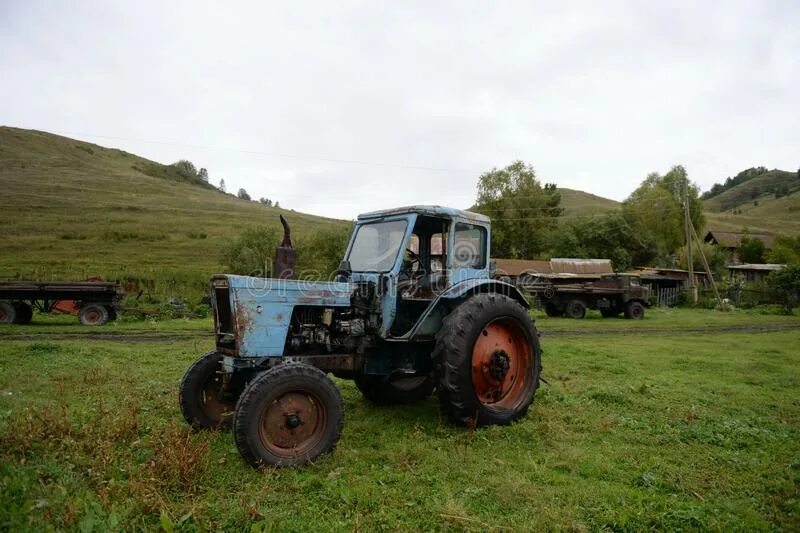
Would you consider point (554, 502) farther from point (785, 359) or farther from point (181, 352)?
point (785, 359)

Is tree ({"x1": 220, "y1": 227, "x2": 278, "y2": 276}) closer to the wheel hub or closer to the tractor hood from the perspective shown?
the tractor hood

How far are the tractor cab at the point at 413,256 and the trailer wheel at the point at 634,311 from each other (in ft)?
59.0

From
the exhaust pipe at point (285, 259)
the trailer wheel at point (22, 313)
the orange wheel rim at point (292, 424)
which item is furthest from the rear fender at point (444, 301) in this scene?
the trailer wheel at point (22, 313)

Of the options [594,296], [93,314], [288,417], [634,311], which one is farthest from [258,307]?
[634,311]

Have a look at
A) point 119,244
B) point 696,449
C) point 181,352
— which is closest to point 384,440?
point 696,449

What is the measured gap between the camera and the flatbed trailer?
51.2ft

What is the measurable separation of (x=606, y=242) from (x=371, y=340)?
41.5 meters

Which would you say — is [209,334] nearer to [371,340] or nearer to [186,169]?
[371,340]

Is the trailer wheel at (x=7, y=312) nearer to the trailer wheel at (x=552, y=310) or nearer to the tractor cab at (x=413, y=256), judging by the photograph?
the tractor cab at (x=413, y=256)

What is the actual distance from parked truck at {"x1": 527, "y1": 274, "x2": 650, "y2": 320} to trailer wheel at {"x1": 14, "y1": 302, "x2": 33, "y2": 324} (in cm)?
1780

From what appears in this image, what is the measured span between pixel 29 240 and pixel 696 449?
147ft

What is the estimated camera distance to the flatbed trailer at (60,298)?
15609 millimetres

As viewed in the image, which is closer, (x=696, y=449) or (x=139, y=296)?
(x=696, y=449)

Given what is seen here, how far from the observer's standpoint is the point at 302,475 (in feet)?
14.2
